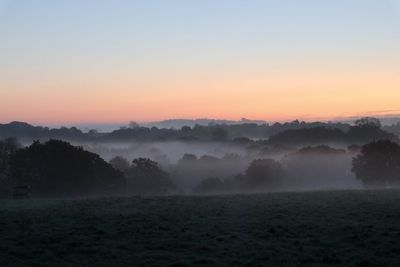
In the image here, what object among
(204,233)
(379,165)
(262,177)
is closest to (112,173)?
(262,177)

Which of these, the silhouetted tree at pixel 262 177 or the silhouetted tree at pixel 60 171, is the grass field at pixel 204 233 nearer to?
the silhouetted tree at pixel 60 171

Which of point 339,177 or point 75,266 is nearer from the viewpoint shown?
point 75,266

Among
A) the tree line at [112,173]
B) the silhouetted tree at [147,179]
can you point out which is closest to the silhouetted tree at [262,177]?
the tree line at [112,173]

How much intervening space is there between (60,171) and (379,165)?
41.9m

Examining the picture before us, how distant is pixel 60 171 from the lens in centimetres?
6262

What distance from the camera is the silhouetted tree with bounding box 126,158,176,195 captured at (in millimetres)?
78562

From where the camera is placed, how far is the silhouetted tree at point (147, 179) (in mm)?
78562

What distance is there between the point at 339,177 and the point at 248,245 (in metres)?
74.9

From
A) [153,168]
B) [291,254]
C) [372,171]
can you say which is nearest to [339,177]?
[372,171]

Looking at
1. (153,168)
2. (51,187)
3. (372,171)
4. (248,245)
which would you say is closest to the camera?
(248,245)

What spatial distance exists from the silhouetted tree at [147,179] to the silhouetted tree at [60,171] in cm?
1096

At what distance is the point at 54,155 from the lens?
6400 cm

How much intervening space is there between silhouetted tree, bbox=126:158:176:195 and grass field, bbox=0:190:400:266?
5102cm

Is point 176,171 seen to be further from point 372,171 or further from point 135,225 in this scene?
point 135,225
